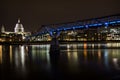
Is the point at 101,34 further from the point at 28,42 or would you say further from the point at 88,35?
the point at 28,42

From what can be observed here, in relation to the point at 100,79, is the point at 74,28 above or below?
above

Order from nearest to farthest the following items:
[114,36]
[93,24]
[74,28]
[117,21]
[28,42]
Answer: [117,21] < [93,24] < [74,28] < [28,42] < [114,36]

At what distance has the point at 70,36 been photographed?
159250 millimetres

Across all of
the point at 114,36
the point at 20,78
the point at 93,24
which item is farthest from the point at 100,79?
the point at 114,36

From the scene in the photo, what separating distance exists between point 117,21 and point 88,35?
104m

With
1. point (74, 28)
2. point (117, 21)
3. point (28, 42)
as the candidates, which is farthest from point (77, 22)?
point (28, 42)

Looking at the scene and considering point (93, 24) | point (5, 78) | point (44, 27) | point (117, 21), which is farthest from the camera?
point (44, 27)

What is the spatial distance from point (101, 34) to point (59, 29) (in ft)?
288

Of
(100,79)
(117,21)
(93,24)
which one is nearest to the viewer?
(100,79)

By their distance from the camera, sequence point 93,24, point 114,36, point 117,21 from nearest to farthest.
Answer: point 117,21 < point 93,24 < point 114,36

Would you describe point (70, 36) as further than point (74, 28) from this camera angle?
Yes

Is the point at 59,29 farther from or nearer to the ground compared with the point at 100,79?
farther from the ground

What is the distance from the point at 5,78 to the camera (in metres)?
27.2

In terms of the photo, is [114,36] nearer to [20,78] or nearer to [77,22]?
[77,22]
